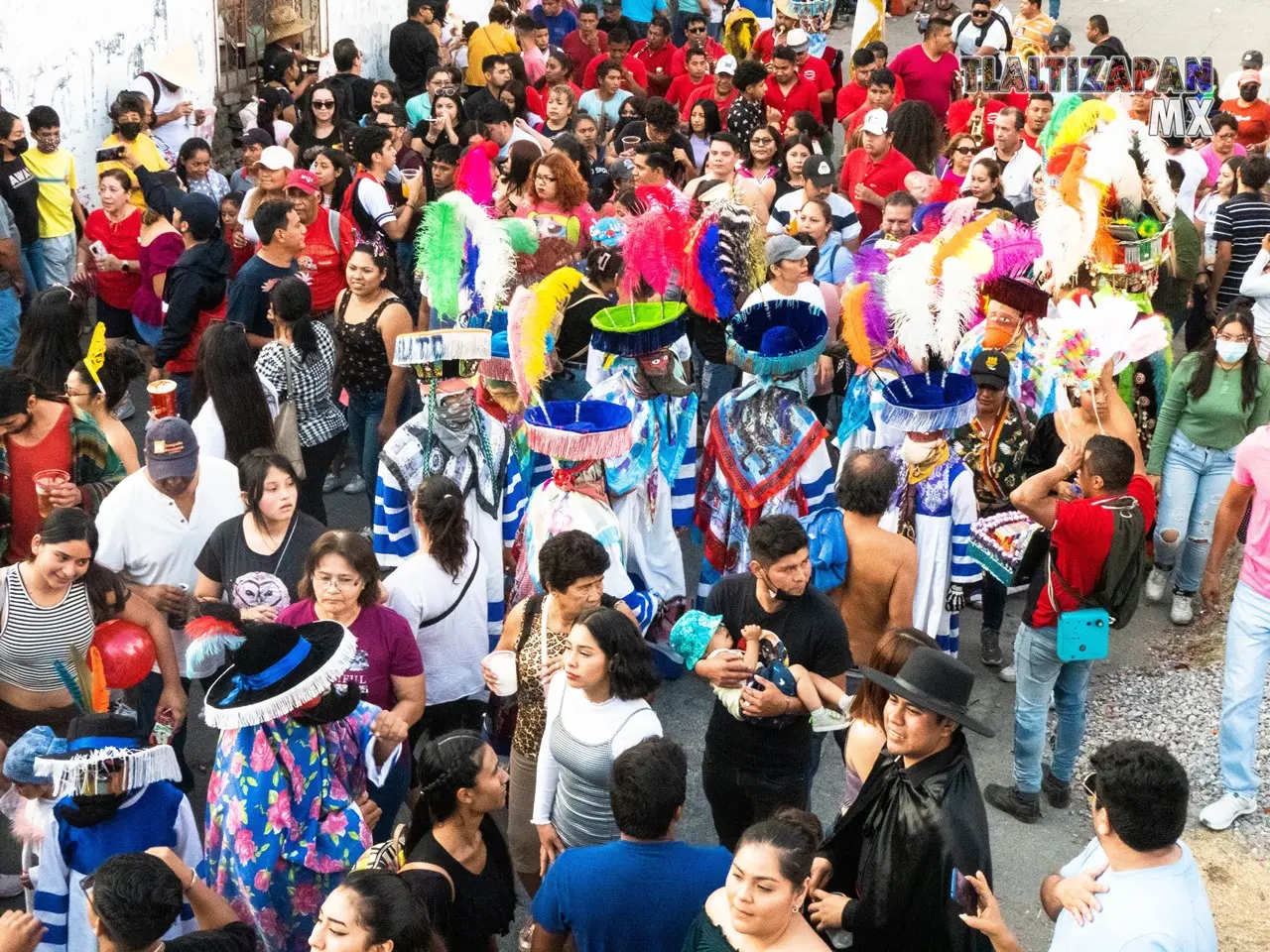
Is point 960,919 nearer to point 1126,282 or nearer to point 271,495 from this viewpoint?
point 271,495

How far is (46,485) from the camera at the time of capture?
5832 mm

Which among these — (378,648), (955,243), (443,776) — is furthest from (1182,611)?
(443,776)

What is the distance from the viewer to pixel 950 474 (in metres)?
6.18

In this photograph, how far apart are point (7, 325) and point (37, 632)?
12.1 ft

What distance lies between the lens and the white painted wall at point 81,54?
1057cm

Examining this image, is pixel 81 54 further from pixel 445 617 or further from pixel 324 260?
pixel 445 617

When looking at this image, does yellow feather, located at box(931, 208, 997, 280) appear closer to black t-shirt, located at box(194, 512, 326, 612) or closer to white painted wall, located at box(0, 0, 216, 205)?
black t-shirt, located at box(194, 512, 326, 612)

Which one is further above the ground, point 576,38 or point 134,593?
point 576,38

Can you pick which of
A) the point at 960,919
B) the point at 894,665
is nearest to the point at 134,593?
the point at 894,665

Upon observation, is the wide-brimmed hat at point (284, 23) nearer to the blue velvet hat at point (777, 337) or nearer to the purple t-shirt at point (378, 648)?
the blue velvet hat at point (777, 337)

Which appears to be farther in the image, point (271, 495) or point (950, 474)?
point (950, 474)

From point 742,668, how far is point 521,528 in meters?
1.60

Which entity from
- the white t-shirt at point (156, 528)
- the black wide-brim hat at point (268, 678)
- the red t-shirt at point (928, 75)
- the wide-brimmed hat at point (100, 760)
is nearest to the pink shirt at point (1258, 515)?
the black wide-brim hat at point (268, 678)

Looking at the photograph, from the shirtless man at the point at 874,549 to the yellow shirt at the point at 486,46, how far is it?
369 inches
